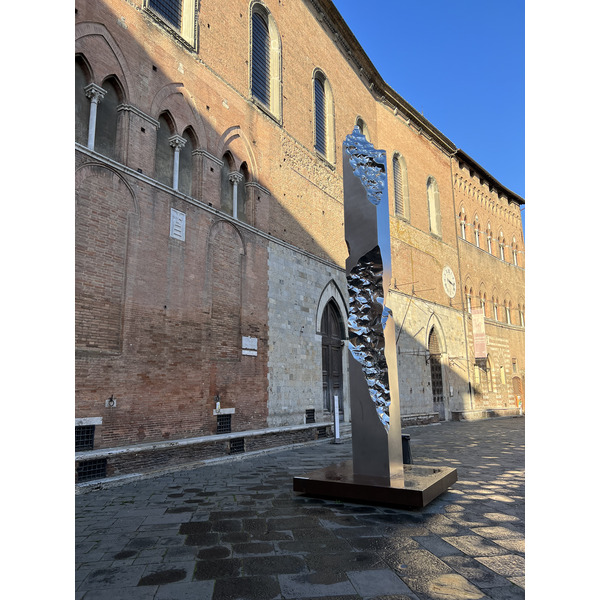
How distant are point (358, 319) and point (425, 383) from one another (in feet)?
45.2

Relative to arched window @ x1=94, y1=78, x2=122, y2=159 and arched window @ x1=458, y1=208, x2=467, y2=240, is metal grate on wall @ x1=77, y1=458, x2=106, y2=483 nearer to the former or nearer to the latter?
arched window @ x1=94, y1=78, x2=122, y2=159

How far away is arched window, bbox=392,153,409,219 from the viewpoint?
19.1m

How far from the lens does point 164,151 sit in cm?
877

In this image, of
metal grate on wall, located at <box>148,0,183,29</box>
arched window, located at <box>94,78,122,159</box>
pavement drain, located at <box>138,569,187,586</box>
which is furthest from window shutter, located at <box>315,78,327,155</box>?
pavement drain, located at <box>138,569,187,586</box>

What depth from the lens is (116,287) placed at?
721 centimetres

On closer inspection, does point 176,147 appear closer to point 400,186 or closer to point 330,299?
point 330,299

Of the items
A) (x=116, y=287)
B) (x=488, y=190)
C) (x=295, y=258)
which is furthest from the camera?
(x=488, y=190)

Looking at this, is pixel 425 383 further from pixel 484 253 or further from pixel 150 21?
pixel 150 21

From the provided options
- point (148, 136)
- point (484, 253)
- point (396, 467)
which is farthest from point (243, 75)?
point (484, 253)

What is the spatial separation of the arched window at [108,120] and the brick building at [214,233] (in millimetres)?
36

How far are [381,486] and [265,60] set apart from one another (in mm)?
11699

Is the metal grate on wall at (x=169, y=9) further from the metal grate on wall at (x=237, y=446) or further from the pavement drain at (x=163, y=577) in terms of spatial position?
the pavement drain at (x=163, y=577)

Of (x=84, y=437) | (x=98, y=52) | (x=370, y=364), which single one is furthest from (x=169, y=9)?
(x=370, y=364)
